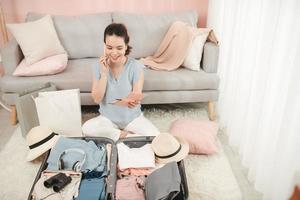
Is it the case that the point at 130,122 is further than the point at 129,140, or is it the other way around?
the point at 130,122

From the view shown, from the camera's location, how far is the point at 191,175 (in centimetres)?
201

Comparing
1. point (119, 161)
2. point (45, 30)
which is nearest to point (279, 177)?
point (119, 161)

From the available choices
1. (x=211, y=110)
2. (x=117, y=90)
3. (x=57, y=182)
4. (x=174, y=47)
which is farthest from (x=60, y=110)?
(x=211, y=110)

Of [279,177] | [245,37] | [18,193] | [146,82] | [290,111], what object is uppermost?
[245,37]

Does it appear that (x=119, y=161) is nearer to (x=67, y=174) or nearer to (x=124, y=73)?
(x=67, y=174)

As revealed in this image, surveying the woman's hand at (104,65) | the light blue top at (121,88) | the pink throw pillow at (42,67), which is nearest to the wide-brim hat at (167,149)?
the light blue top at (121,88)

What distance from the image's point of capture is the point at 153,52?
9.48 feet

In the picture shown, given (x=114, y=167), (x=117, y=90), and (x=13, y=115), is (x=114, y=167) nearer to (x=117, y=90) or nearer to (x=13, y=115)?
(x=117, y=90)

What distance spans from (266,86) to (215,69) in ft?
2.76

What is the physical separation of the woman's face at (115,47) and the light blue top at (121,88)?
0.42ft

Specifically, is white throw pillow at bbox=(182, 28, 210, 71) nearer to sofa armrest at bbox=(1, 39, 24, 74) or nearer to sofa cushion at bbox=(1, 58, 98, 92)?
sofa cushion at bbox=(1, 58, 98, 92)

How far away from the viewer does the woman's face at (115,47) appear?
192 centimetres

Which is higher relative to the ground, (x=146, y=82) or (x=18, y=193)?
(x=146, y=82)

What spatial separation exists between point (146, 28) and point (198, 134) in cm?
114
